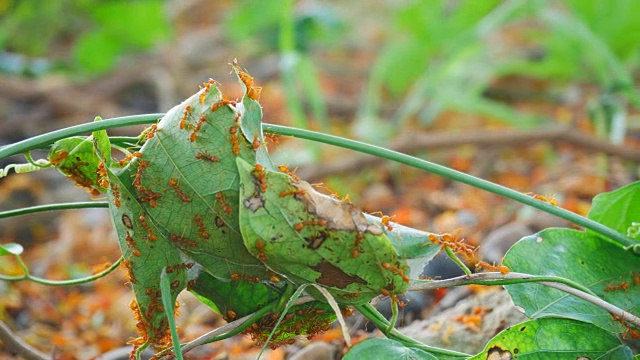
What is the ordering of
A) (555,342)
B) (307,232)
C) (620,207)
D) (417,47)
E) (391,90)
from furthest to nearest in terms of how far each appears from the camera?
(391,90) < (417,47) < (620,207) < (555,342) < (307,232)

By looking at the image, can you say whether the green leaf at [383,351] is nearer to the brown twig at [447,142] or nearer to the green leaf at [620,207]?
the green leaf at [620,207]

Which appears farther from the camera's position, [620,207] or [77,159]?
[620,207]

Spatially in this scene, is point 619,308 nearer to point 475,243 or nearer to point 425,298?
point 425,298

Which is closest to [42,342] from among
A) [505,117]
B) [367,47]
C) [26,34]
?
[505,117]

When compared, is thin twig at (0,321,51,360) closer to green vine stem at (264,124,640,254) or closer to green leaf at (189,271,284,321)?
green leaf at (189,271,284,321)

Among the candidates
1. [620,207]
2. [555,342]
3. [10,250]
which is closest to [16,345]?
[10,250]

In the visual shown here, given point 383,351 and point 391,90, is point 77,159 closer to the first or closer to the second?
point 383,351
